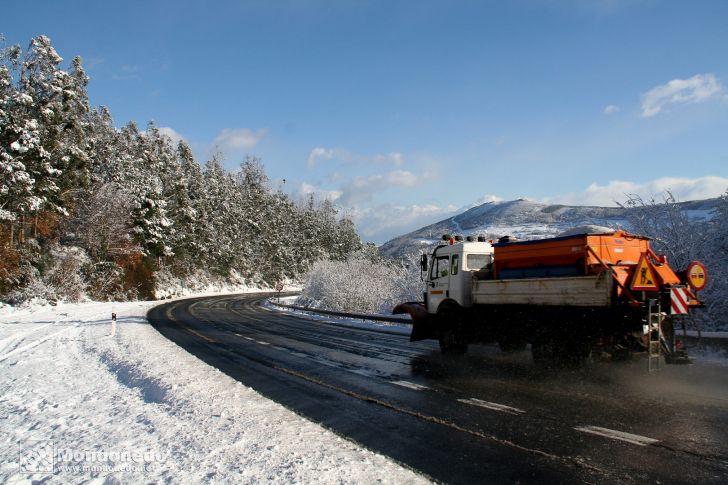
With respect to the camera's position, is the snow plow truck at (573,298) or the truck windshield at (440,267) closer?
the snow plow truck at (573,298)

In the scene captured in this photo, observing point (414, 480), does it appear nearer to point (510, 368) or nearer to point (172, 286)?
point (510, 368)

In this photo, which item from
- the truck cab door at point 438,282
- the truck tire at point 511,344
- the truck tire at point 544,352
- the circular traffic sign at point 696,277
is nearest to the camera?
the circular traffic sign at point 696,277

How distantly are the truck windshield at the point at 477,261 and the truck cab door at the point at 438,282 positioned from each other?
0.62 m

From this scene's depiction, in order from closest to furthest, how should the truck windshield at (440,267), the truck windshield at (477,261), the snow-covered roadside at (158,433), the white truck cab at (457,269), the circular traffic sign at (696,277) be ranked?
the snow-covered roadside at (158,433) < the circular traffic sign at (696,277) < the white truck cab at (457,269) < the truck windshield at (477,261) < the truck windshield at (440,267)

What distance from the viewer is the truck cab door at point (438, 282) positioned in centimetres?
1244

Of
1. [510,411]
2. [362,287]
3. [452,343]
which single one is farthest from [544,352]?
[362,287]

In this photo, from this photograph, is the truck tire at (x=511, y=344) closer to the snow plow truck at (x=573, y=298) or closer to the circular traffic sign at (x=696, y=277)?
the snow plow truck at (x=573, y=298)

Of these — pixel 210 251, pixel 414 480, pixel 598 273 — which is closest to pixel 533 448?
pixel 414 480

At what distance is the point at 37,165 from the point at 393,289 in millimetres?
25808

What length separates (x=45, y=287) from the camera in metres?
32.9

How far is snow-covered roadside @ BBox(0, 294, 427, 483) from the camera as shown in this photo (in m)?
4.59

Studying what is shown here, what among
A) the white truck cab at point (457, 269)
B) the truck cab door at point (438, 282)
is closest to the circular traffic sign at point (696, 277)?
the white truck cab at point (457, 269)

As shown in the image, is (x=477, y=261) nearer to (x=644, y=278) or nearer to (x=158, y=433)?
(x=644, y=278)

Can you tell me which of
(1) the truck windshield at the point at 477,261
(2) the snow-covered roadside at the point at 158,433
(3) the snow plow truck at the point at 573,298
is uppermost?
(1) the truck windshield at the point at 477,261
